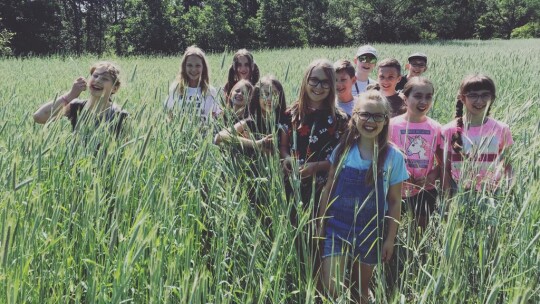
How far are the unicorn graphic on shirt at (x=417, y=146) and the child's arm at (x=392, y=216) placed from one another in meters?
0.59

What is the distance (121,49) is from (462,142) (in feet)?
90.2

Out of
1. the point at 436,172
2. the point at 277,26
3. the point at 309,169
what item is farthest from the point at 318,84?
the point at 277,26

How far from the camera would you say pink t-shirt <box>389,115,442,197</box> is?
2.65m


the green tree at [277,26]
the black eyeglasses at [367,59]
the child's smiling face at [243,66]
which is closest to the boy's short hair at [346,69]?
the black eyeglasses at [367,59]

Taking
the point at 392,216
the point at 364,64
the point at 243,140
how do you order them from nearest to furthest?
the point at 392,216, the point at 243,140, the point at 364,64

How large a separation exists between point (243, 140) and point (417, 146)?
1013mm

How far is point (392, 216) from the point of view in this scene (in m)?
2.09

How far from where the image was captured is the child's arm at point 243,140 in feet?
7.04

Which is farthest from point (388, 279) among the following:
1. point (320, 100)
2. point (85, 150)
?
point (85, 150)

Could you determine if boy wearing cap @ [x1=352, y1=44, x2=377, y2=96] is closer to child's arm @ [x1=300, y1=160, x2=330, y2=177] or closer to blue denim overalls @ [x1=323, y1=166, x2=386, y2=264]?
child's arm @ [x1=300, y1=160, x2=330, y2=177]

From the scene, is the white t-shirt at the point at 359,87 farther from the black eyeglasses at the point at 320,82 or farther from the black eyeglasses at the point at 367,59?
the black eyeglasses at the point at 320,82

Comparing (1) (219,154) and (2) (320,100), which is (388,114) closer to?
(2) (320,100)

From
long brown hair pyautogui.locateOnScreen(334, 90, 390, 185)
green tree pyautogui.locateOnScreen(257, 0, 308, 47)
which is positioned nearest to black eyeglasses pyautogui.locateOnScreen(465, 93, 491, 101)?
long brown hair pyautogui.locateOnScreen(334, 90, 390, 185)

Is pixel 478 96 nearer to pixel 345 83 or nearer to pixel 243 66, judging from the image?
pixel 345 83
